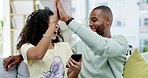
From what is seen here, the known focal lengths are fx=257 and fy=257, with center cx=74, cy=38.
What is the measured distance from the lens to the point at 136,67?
5.69 feet

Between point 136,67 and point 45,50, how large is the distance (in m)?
0.63

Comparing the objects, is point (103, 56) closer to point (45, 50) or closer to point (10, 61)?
point (45, 50)

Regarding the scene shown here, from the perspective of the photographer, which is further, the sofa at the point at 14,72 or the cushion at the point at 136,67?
the sofa at the point at 14,72

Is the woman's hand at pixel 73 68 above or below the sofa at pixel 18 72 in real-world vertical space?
above

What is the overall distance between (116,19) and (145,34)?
595mm

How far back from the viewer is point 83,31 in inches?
54.6

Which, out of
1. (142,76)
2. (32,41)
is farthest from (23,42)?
(142,76)

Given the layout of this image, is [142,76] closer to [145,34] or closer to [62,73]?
[62,73]

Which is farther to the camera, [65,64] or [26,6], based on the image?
[26,6]

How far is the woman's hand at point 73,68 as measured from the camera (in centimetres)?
156

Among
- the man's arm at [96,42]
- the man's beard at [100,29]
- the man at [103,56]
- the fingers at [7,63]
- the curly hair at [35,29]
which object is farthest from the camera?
the fingers at [7,63]

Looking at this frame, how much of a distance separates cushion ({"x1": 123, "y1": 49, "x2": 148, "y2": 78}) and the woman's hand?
13.9 inches

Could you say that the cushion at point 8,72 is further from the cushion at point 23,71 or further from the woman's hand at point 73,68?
the woman's hand at point 73,68

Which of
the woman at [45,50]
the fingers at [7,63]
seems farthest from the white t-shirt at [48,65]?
the fingers at [7,63]
